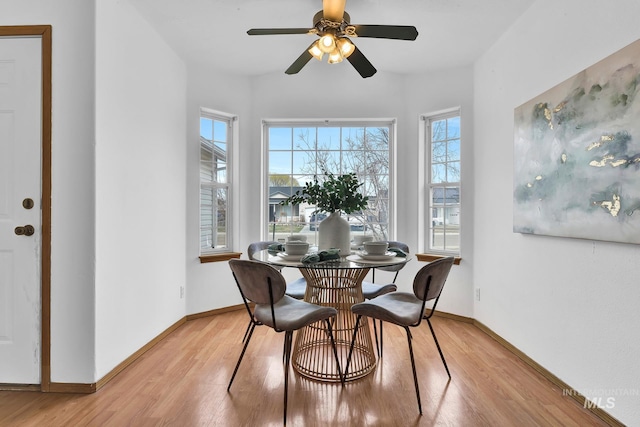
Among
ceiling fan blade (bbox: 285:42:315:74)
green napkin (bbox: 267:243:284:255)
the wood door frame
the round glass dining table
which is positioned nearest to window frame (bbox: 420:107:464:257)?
the round glass dining table

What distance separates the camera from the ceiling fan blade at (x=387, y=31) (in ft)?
Answer: 6.64

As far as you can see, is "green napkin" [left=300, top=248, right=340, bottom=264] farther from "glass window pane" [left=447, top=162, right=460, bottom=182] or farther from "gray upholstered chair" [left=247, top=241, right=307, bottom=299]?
"glass window pane" [left=447, top=162, right=460, bottom=182]

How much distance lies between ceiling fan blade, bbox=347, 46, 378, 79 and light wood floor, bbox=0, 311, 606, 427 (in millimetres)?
2114

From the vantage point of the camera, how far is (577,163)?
201 cm

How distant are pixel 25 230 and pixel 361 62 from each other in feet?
7.89

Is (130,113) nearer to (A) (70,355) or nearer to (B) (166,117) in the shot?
(B) (166,117)

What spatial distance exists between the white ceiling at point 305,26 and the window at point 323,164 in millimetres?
738

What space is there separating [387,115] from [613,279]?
2.61 metres

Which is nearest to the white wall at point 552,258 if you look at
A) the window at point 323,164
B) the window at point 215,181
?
the window at point 323,164

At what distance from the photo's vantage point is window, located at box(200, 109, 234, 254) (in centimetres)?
368

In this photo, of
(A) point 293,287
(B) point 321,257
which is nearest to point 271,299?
(B) point 321,257

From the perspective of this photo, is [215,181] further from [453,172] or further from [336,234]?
[453,172]

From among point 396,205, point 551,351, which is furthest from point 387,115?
point 551,351

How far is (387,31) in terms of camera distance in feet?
6.79
